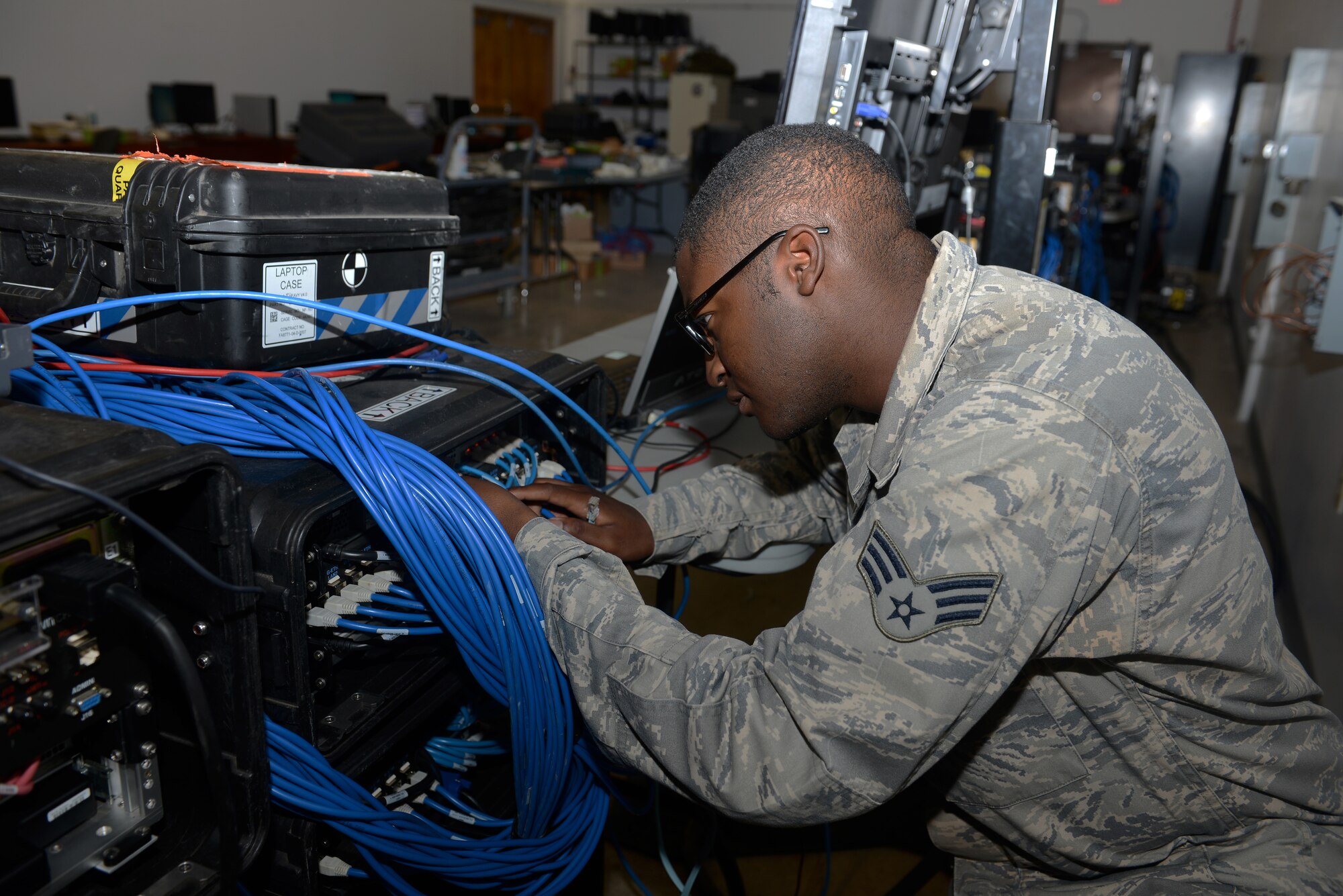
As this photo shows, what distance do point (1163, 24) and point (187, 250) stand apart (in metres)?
11.1

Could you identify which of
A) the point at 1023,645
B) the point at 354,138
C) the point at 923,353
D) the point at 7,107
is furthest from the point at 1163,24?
the point at 1023,645

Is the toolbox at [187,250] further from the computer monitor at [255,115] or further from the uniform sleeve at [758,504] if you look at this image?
the computer monitor at [255,115]

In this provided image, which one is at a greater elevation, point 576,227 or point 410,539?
point 410,539

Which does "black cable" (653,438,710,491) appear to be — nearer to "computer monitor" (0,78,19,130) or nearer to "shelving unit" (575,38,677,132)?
"computer monitor" (0,78,19,130)

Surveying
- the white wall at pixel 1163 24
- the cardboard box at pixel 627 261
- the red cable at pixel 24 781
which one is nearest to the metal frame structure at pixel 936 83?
the red cable at pixel 24 781

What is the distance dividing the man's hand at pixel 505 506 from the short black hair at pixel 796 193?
1.08ft

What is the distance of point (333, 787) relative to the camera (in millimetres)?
803

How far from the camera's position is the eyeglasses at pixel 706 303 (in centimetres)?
88

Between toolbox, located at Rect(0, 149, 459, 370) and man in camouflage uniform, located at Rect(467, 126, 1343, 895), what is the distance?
1.00ft

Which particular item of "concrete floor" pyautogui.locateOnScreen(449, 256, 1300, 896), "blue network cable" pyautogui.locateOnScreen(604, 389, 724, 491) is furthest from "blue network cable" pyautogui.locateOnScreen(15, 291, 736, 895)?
"concrete floor" pyautogui.locateOnScreen(449, 256, 1300, 896)

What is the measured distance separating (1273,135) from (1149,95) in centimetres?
343

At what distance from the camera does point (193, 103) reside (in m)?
7.21

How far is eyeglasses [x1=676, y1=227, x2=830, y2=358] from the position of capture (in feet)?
2.89

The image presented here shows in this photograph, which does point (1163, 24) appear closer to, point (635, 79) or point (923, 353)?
point (635, 79)
